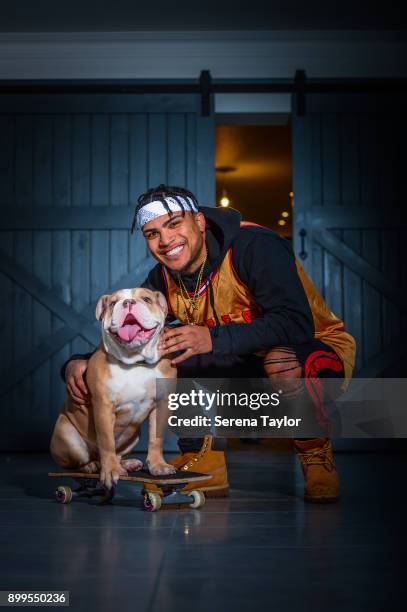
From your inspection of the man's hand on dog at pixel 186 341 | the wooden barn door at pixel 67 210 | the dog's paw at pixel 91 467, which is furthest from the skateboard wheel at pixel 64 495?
the wooden barn door at pixel 67 210

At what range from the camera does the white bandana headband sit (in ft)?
8.09

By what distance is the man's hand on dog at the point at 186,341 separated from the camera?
230 centimetres

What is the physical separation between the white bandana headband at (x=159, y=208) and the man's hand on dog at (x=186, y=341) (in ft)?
1.29

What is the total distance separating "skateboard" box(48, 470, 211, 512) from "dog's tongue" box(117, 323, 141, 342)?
421 millimetres

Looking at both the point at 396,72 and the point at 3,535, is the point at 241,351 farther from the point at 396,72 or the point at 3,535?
the point at 396,72

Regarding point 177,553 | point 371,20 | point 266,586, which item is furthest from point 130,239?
point 266,586

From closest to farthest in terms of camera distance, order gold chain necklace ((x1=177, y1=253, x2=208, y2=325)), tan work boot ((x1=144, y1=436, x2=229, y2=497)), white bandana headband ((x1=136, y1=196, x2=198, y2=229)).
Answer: white bandana headband ((x1=136, y1=196, x2=198, y2=229)), tan work boot ((x1=144, y1=436, x2=229, y2=497)), gold chain necklace ((x1=177, y1=253, x2=208, y2=325))

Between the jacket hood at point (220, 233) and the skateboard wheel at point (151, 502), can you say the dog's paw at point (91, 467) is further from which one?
the jacket hood at point (220, 233)

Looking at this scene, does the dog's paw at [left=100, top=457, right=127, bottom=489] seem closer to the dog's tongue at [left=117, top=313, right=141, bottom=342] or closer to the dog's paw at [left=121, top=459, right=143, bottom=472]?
the dog's paw at [left=121, top=459, right=143, bottom=472]

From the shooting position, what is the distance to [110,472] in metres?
2.31

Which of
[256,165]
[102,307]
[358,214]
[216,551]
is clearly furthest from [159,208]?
[256,165]

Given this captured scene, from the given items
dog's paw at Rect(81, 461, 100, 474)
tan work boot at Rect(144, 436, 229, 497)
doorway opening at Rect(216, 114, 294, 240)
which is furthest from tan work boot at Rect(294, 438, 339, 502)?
doorway opening at Rect(216, 114, 294, 240)

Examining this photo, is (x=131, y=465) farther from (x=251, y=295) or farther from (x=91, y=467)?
(x=251, y=295)

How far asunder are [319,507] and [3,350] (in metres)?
2.78
